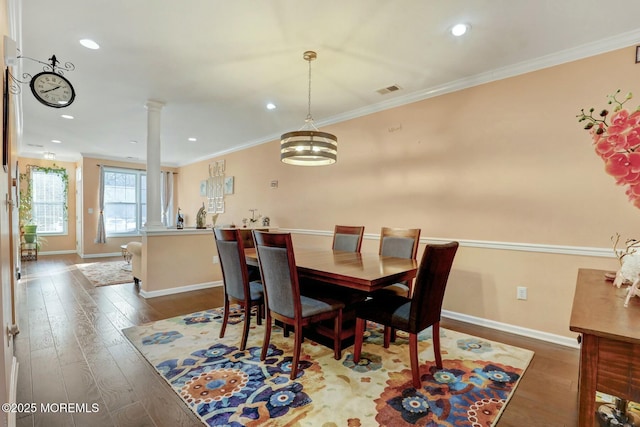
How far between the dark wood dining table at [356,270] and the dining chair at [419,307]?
0.68 ft

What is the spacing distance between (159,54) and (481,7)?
2.78 metres

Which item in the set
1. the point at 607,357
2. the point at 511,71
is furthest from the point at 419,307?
the point at 511,71

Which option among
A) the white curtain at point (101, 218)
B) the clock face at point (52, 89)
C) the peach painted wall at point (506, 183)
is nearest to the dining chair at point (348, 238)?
the peach painted wall at point (506, 183)

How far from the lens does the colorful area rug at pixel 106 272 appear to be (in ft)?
16.0

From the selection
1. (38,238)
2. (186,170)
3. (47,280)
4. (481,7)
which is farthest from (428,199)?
(38,238)

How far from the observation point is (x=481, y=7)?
→ 2.11 m

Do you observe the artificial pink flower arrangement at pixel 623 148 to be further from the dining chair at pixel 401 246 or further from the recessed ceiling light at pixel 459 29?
the dining chair at pixel 401 246

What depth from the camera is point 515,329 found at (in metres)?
2.91

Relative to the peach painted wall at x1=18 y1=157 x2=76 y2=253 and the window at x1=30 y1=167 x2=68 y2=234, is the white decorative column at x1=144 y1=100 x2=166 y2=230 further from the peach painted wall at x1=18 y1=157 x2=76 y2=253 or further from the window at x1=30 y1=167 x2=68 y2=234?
the peach painted wall at x1=18 y1=157 x2=76 y2=253

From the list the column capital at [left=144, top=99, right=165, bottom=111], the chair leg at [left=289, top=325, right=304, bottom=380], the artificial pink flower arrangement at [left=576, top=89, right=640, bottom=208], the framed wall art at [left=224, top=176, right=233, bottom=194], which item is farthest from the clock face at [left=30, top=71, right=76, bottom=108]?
the framed wall art at [left=224, top=176, right=233, bottom=194]

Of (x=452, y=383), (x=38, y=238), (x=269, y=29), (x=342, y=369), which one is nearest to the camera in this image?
(x=452, y=383)

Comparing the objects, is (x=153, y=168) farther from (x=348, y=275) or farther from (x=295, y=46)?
(x=348, y=275)

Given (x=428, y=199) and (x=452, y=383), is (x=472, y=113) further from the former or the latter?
(x=452, y=383)

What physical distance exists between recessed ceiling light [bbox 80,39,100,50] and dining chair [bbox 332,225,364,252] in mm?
2984
